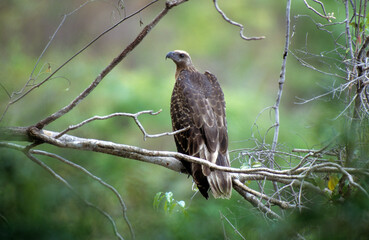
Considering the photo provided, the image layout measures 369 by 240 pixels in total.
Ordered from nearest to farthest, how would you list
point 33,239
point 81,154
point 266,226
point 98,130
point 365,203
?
point 33,239 → point 365,203 → point 266,226 → point 81,154 → point 98,130

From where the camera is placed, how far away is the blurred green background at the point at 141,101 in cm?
167

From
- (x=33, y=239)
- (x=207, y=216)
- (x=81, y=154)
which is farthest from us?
(x=81, y=154)

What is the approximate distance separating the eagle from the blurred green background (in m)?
0.27

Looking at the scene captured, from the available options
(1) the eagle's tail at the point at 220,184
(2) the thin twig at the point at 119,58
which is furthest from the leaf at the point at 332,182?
(2) the thin twig at the point at 119,58

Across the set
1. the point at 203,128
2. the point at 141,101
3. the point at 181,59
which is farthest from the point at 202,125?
the point at 141,101

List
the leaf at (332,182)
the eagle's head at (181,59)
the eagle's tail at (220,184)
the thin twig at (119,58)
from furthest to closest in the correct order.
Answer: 1. the eagle's head at (181,59)
2. the eagle's tail at (220,184)
3. the thin twig at (119,58)
4. the leaf at (332,182)

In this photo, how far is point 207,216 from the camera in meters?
1.95

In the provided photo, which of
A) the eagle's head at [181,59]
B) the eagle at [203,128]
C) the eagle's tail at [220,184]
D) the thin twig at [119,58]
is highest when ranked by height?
the thin twig at [119,58]

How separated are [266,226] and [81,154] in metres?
0.86

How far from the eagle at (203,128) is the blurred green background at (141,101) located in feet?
0.89

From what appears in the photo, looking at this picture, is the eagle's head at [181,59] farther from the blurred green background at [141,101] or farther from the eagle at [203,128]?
the eagle at [203,128]

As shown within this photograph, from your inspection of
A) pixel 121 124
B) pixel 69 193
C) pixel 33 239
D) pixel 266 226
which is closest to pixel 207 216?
pixel 266 226

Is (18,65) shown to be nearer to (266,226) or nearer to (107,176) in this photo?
(107,176)

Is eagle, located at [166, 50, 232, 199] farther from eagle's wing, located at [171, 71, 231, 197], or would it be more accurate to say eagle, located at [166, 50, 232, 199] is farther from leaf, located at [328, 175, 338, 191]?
leaf, located at [328, 175, 338, 191]
